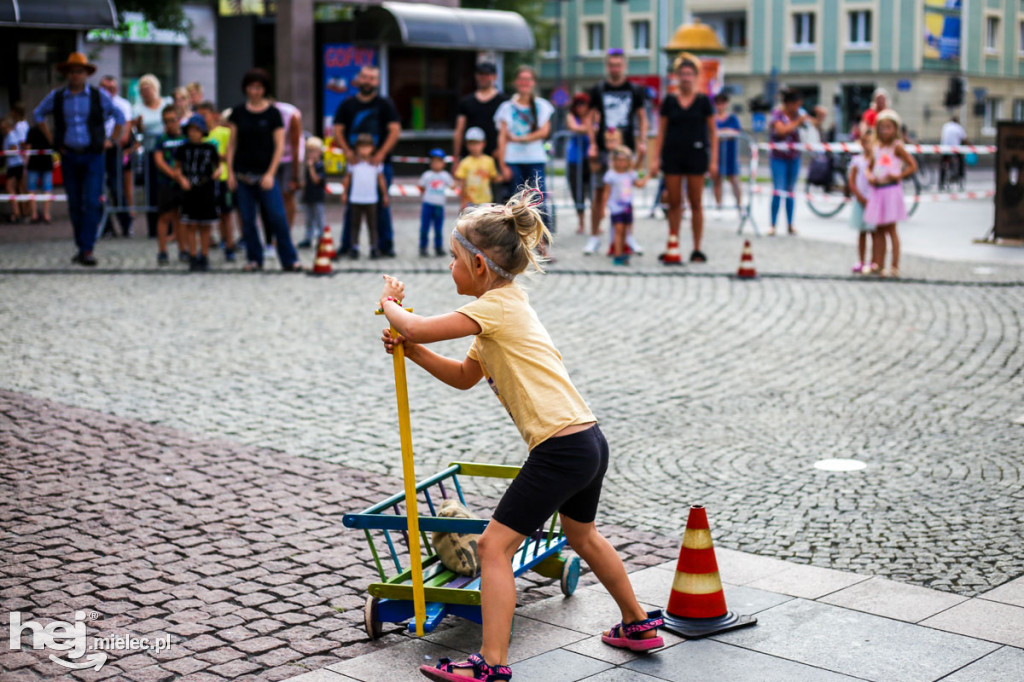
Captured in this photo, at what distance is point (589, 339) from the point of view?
974 centimetres

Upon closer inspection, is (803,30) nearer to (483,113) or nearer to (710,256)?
(710,256)

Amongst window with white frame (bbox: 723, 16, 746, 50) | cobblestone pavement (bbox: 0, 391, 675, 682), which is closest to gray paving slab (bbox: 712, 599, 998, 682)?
cobblestone pavement (bbox: 0, 391, 675, 682)

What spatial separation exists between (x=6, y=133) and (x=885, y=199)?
13389 mm

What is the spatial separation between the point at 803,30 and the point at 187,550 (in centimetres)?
6154

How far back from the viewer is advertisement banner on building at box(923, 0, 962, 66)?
57.5 meters

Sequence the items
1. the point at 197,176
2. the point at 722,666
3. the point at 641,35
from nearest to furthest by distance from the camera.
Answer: the point at 722,666, the point at 197,176, the point at 641,35

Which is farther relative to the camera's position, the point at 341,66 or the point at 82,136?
the point at 341,66

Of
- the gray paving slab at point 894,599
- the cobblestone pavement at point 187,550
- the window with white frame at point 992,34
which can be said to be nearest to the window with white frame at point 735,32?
the window with white frame at point 992,34

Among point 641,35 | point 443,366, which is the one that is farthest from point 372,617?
point 641,35

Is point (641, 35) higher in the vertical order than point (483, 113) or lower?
higher

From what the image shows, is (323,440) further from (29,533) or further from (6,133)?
(6,133)

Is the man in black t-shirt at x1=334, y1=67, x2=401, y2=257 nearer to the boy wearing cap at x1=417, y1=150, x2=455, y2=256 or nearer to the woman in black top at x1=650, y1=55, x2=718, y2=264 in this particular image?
the boy wearing cap at x1=417, y1=150, x2=455, y2=256

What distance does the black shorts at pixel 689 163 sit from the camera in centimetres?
1365

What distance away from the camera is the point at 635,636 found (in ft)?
13.4
